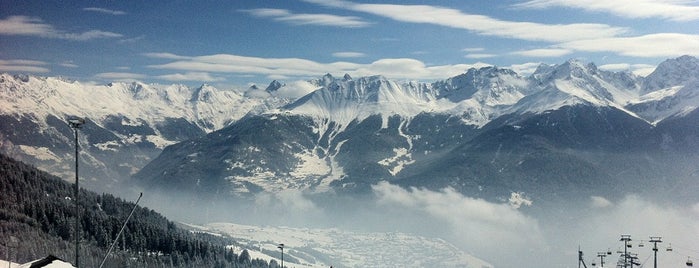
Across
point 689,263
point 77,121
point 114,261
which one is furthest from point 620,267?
point 114,261

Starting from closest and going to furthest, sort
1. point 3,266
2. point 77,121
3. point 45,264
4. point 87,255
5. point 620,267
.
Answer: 1. point 45,264
2. point 77,121
3. point 620,267
4. point 3,266
5. point 87,255

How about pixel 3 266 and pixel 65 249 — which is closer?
pixel 3 266

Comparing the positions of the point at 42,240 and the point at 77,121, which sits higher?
the point at 77,121

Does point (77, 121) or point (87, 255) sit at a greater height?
point (77, 121)

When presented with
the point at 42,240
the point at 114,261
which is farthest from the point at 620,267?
the point at 42,240

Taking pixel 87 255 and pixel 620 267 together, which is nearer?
pixel 620 267

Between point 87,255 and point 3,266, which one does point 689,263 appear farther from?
point 87,255

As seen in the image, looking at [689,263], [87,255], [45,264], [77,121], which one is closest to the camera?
[45,264]

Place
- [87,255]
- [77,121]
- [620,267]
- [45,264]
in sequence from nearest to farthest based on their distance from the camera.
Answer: [45,264] → [77,121] → [620,267] → [87,255]

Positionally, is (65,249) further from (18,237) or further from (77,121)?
(77,121)
